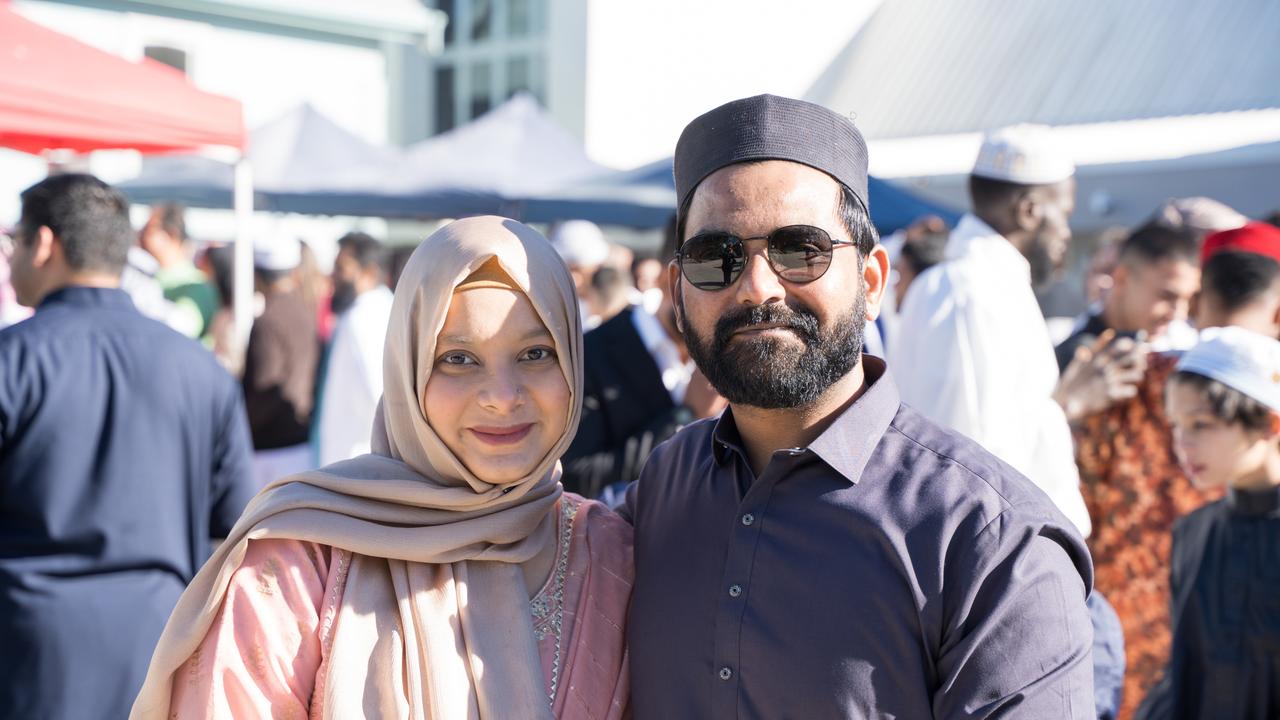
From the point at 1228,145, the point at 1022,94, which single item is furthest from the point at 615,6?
the point at 1228,145

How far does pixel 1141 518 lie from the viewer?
3869mm

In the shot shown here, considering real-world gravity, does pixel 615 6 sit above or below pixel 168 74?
above

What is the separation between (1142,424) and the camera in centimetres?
390

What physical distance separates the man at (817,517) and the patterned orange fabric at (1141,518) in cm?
210

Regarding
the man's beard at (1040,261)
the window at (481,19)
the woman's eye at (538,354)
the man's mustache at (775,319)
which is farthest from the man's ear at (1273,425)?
the window at (481,19)

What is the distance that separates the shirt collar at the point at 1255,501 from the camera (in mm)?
2894

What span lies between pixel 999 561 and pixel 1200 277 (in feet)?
9.29

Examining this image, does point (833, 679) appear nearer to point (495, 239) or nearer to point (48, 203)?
point (495, 239)

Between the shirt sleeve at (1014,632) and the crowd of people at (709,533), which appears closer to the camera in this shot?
the shirt sleeve at (1014,632)

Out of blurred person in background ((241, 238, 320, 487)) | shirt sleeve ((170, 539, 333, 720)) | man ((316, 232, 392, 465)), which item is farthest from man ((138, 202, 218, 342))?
shirt sleeve ((170, 539, 333, 720))

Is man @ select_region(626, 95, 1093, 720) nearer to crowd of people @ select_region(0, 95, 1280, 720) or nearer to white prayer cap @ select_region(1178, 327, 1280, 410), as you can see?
crowd of people @ select_region(0, 95, 1280, 720)

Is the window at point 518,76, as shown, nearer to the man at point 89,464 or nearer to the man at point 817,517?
the man at point 89,464

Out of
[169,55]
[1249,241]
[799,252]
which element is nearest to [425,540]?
[799,252]

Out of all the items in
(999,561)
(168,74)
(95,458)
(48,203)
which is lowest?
(95,458)
